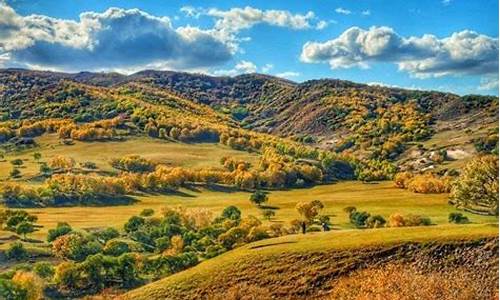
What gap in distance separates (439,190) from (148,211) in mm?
90141

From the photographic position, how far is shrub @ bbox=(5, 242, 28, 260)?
100m

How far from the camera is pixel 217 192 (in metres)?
196

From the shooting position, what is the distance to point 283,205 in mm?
166750

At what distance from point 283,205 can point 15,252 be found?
83305 mm

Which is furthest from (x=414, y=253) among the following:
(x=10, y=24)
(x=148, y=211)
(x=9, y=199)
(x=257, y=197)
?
(x=9, y=199)

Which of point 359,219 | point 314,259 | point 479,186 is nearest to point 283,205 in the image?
point 359,219

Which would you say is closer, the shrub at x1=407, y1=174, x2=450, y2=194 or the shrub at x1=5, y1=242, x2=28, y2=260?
the shrub at x1=5, y1=242, x2=28, y2=260

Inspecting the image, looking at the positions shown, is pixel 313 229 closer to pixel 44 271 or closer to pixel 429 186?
pixel 44 271

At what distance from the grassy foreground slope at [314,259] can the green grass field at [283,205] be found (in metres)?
52.7

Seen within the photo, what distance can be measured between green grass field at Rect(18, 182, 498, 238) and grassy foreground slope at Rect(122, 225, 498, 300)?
52.7m

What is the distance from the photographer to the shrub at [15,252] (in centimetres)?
10046

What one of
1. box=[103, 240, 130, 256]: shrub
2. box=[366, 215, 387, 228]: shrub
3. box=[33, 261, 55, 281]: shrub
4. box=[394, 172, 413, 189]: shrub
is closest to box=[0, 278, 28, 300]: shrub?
box=[33, 261, 55, 281]: shrub

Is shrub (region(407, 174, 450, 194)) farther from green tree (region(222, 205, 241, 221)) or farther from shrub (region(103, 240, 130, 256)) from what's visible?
shrub (region(103, 240, 130, 256))

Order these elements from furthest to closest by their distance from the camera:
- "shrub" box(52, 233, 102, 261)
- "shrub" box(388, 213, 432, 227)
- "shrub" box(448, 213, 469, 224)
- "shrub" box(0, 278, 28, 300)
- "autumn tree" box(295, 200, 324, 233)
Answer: "autumn tree" box(295, 200, 324, 233) → "shrub" box(448, 213, 469, 224) → "shrub" box(388, 213, 432, 227) → "shrub" box(52, 233, 102, 261) → "shrub" box(0, 278, 28, 300)
